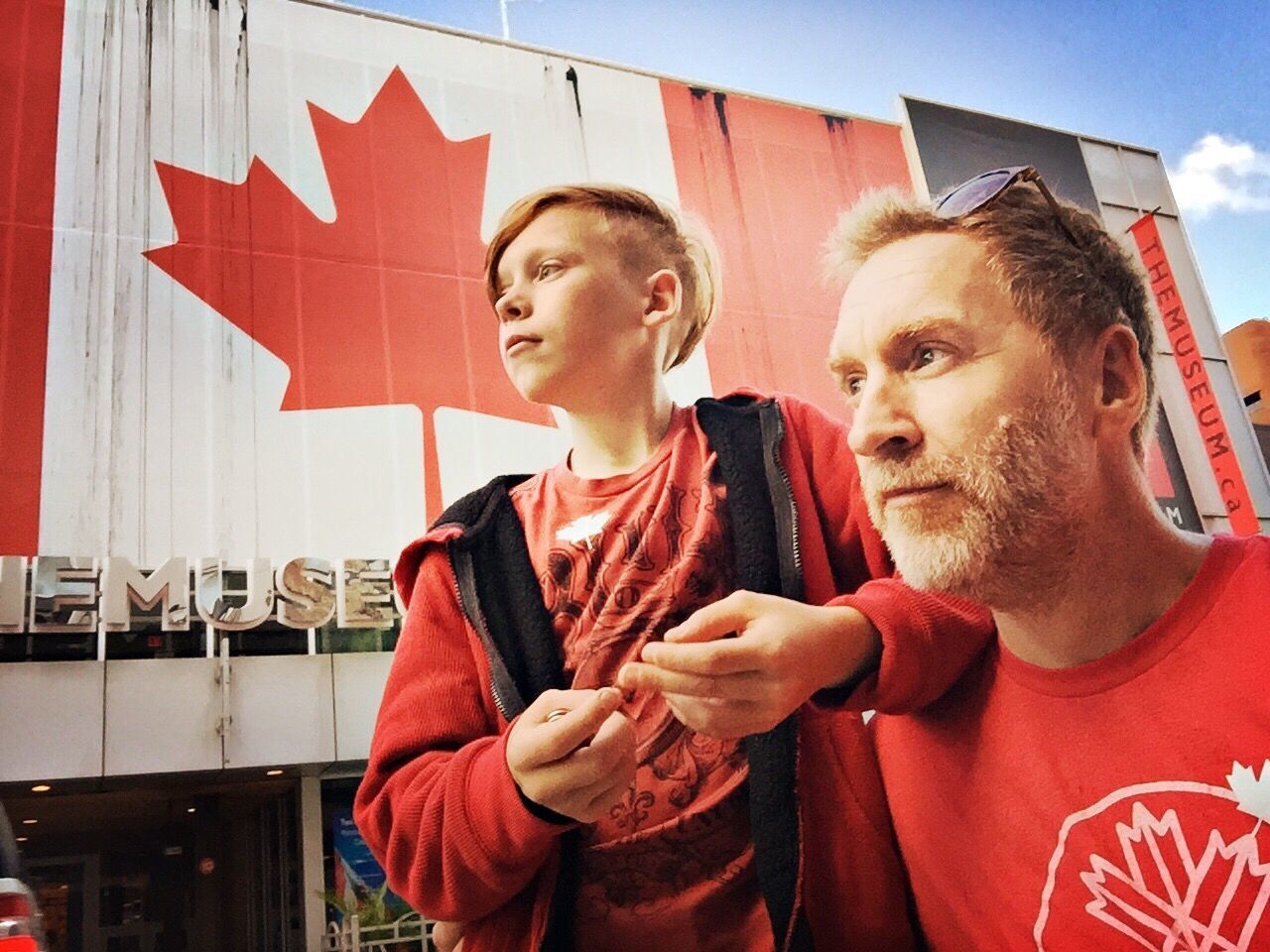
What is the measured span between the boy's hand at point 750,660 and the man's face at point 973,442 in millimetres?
92

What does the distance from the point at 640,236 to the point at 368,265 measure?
774 millimetres

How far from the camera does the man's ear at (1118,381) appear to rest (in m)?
0.89

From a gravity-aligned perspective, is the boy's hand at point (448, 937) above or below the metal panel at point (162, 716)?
below

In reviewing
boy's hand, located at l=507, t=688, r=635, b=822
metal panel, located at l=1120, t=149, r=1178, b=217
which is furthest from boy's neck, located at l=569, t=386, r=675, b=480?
metal panel, located at l=1120, t=149, r=1178, b=217

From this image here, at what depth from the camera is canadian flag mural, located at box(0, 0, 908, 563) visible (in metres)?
1.54

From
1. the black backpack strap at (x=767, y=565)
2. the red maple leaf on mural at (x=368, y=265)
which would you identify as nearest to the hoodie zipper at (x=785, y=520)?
the black backpack strap at (x=767, y=565)

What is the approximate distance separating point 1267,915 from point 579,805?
1.71 feet

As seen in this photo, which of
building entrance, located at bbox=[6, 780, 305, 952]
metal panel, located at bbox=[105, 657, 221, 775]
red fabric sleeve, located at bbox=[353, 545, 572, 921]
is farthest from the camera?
metal panel, located at bbox=[105, 657, 221, 775]

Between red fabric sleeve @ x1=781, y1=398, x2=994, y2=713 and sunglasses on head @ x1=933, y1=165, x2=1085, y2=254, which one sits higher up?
sunglasses on head @ x1=933, y1=165, x2=1085, y2=254

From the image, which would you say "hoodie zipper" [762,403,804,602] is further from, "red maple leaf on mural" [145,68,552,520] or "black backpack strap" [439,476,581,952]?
"red maple leaf on mural" [145,68,552,520]

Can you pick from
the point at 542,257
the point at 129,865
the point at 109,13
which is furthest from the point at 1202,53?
the point at 129,865

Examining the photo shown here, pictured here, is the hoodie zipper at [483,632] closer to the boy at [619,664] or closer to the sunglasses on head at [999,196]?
the boy at [619,664]

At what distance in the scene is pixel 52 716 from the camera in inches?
56.5

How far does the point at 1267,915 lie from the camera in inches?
28.7
